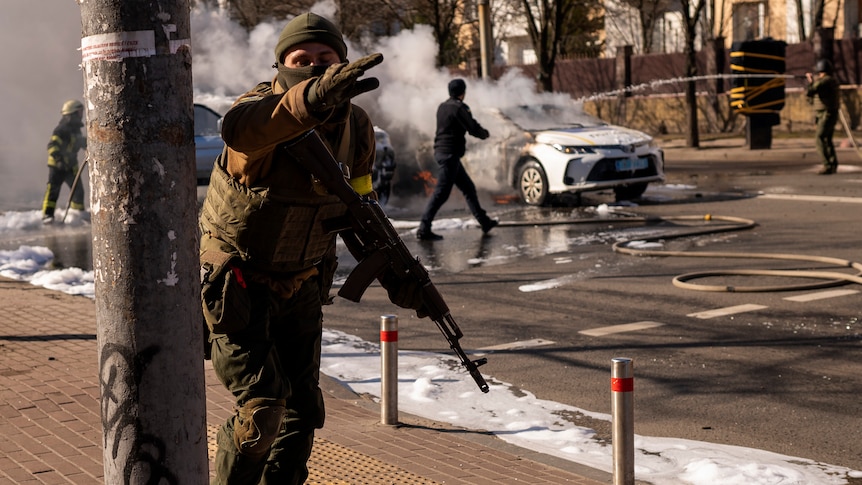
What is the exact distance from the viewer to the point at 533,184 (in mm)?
17234

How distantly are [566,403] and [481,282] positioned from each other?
4212 millimetres

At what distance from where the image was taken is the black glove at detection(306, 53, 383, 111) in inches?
122

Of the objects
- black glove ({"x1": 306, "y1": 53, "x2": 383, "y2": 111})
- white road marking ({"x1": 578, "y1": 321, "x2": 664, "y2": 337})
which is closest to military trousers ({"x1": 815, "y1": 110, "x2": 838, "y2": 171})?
white road marking ({"x1": 578, "y1": 321, "x2": 664, "y2": 337})

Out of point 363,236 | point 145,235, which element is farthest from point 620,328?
point 145,235

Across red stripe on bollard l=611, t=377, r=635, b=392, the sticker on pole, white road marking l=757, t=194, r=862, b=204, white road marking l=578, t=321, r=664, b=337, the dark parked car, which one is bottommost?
white road marking l=757, t=194, r=862, b=204

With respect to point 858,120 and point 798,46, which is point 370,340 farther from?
point 798,46

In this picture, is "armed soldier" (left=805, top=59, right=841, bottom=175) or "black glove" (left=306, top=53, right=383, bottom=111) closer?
"black glove" (left=306, top=53, right=383, bottom=111)

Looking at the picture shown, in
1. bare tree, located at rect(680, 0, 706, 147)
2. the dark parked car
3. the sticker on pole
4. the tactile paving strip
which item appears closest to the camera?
the sticker on pole

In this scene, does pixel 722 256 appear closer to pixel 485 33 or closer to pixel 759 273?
pixel 759 273

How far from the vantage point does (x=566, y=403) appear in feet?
22.1

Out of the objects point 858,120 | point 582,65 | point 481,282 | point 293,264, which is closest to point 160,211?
point 293,264

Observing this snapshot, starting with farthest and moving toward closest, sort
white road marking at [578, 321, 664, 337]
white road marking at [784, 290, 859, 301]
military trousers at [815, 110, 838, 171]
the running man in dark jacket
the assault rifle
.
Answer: military trousers at [815, 110, 838, 171] → the running man in dark jacket → white road marking at [784, 290, 859, 301] → white road marking at [578, 321, 664, 337] → the assault rifle

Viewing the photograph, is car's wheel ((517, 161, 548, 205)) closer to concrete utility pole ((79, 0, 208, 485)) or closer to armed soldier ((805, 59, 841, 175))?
armed soldier ((805, 59, 841, 175))

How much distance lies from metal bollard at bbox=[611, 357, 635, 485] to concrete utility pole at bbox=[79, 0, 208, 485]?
228 cm
